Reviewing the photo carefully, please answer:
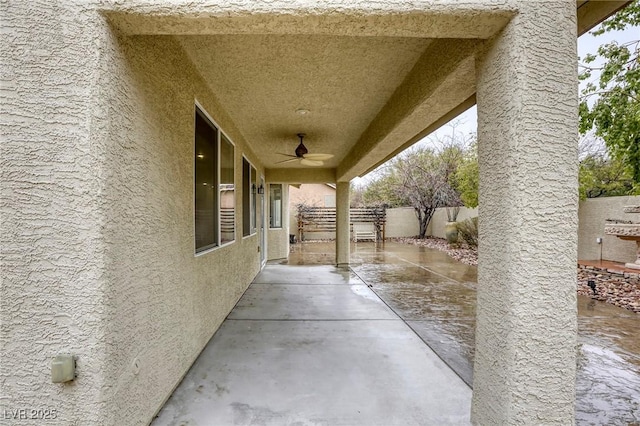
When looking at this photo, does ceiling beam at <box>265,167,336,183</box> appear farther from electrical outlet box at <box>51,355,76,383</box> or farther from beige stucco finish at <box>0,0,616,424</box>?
electrical outlet box at <box>51,355,76,383</box>

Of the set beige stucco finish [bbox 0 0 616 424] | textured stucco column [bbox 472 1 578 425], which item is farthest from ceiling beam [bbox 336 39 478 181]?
textured stucco column [bbox 472 1 578 425]

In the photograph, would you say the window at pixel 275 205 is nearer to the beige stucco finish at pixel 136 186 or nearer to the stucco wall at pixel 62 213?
the beige stucco finish at pixel 136 186

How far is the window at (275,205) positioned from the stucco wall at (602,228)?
8.35 metres

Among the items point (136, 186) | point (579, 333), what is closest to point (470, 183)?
point (579, 333)

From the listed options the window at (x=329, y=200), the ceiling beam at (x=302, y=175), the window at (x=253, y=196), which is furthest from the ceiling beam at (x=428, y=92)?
the window at (x=329, y=200)

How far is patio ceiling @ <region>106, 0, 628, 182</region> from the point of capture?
1572 millimetres

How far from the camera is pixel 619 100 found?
452cm

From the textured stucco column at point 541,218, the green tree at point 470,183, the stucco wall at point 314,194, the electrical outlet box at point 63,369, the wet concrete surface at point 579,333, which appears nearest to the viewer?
Answer: the electrical outlet box at point 63,369

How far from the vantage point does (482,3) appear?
5.03 feet

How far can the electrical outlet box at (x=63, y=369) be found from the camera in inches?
56.2

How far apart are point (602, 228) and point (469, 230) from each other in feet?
15.2

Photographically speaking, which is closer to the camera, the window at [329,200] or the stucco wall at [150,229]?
the stucco wall at [150,229]

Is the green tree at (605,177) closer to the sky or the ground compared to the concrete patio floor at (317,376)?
closer to the sky

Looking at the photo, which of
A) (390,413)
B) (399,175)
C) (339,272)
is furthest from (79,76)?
(399,175)
